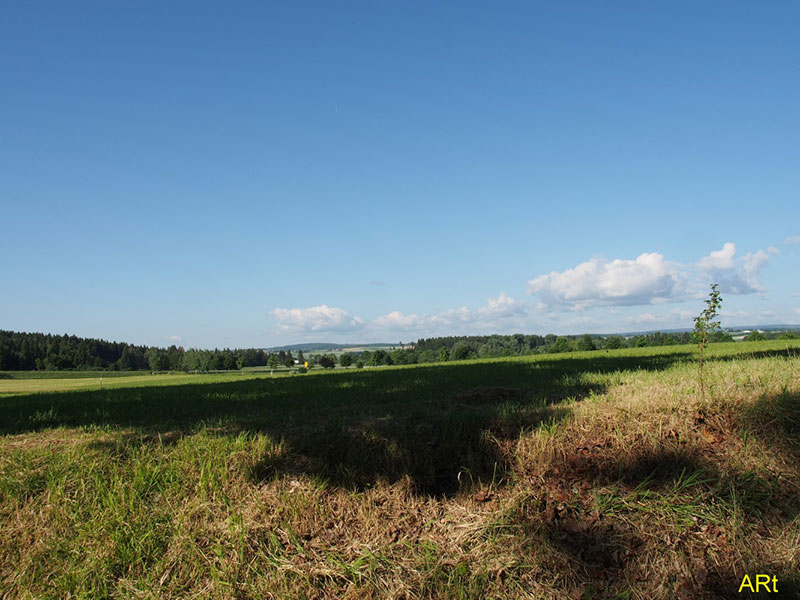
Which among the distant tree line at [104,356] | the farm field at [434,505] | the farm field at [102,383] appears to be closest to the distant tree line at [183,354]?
the distant tree line at [104,356]

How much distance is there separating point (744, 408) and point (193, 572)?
6.68 m

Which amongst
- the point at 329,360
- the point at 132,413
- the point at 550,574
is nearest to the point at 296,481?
the point at 550,574

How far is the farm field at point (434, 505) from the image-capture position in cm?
450

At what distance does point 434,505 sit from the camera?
525 cm

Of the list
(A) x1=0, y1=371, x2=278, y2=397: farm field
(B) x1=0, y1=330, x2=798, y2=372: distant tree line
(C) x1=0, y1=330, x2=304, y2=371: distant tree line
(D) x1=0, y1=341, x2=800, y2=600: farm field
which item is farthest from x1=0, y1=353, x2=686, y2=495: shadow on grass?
(C) x1=0, y1=330, x2=304, y2=371: distant tree line

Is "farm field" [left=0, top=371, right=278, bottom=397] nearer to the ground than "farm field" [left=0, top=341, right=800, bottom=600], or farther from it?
nearer to the ground

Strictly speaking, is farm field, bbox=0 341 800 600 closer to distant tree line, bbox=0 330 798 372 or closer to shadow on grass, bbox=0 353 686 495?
shadow on grass, bbox=0 353 686 495

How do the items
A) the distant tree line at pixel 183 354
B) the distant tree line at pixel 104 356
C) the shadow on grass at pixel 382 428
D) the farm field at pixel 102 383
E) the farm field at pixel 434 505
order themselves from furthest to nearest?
the distant tree line at pixel 104 356 → the distant tree line at pixel 183 354 → the farm field at pixel 102 383 → the shadow on grass at pixel 382 428 → the farm field at pixel 434 505

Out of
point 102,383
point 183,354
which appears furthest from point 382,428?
point 183,354

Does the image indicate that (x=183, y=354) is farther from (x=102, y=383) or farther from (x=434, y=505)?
(x=434, y=505)

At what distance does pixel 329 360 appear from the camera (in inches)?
4825

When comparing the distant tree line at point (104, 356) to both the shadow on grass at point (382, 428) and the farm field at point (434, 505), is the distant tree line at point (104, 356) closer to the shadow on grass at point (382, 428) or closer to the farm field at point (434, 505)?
the shadow on grass at point (382, 428)

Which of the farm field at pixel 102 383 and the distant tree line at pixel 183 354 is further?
the distant tree line at pixel 183 354

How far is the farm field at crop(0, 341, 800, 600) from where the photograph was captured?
4500 millimetres
